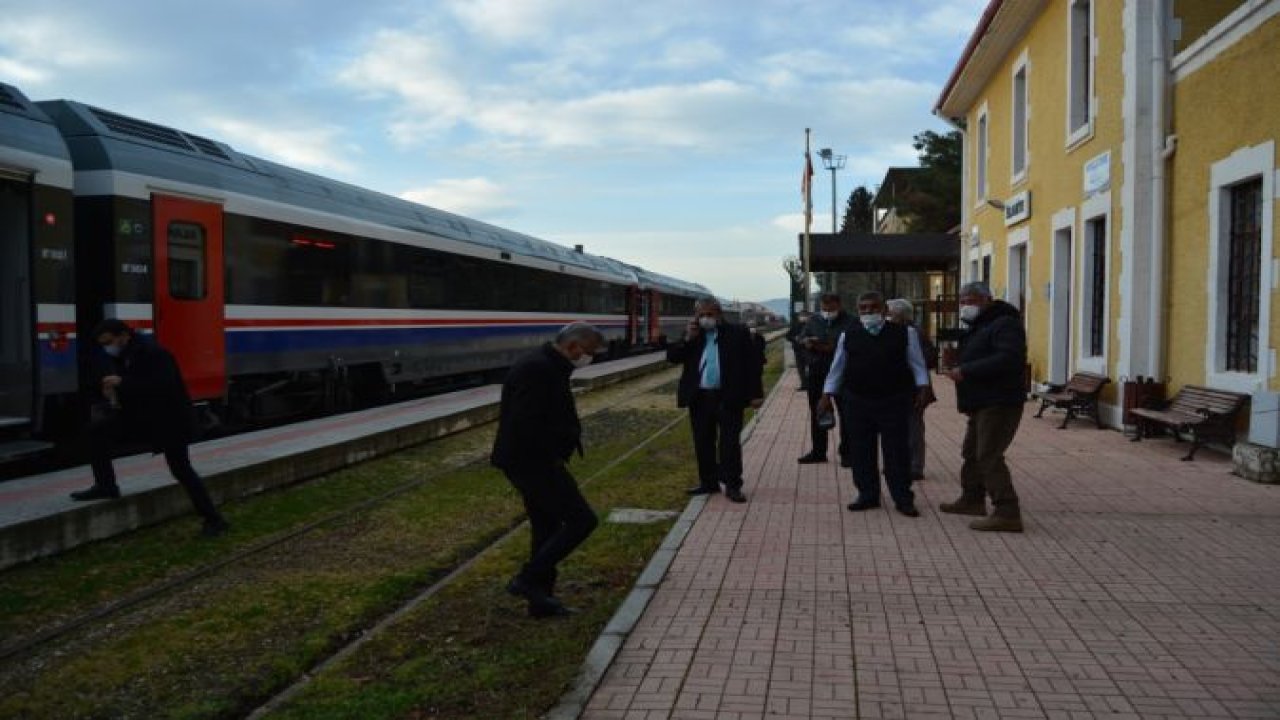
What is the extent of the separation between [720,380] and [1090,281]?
29.4 feet

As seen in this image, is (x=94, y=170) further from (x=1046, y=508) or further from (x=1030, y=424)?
(x=1030, y=424)

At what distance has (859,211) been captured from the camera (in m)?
102

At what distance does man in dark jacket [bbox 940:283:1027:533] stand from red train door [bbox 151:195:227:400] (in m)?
7.89

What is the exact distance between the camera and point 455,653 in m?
4.91

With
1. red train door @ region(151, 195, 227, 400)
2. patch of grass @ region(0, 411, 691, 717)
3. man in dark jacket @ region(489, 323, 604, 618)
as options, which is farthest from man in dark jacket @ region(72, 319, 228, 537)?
red train door @ region(151, 195, 227, 400)

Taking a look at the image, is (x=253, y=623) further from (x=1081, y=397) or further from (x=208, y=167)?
(x=1081, y=397)

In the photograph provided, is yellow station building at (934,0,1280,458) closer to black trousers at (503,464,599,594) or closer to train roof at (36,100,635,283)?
black trousers at (503,464,599,594)

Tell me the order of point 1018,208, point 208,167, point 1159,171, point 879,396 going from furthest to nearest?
1. point 1018,208
2. point 1159,171
3. point 208,167
4. point 879,396

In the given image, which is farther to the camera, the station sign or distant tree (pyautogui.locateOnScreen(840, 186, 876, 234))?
distant tree (pyautogui.locateOnScreen(840, 186, 876, 234))

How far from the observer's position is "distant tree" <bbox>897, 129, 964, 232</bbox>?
47.9m

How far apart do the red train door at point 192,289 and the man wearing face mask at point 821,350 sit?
255 inches

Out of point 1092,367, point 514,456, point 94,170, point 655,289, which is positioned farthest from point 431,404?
point 655,289

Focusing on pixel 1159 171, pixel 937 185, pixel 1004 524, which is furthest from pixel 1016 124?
pixel 937 185

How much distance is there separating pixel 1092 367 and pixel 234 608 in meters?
12.6
